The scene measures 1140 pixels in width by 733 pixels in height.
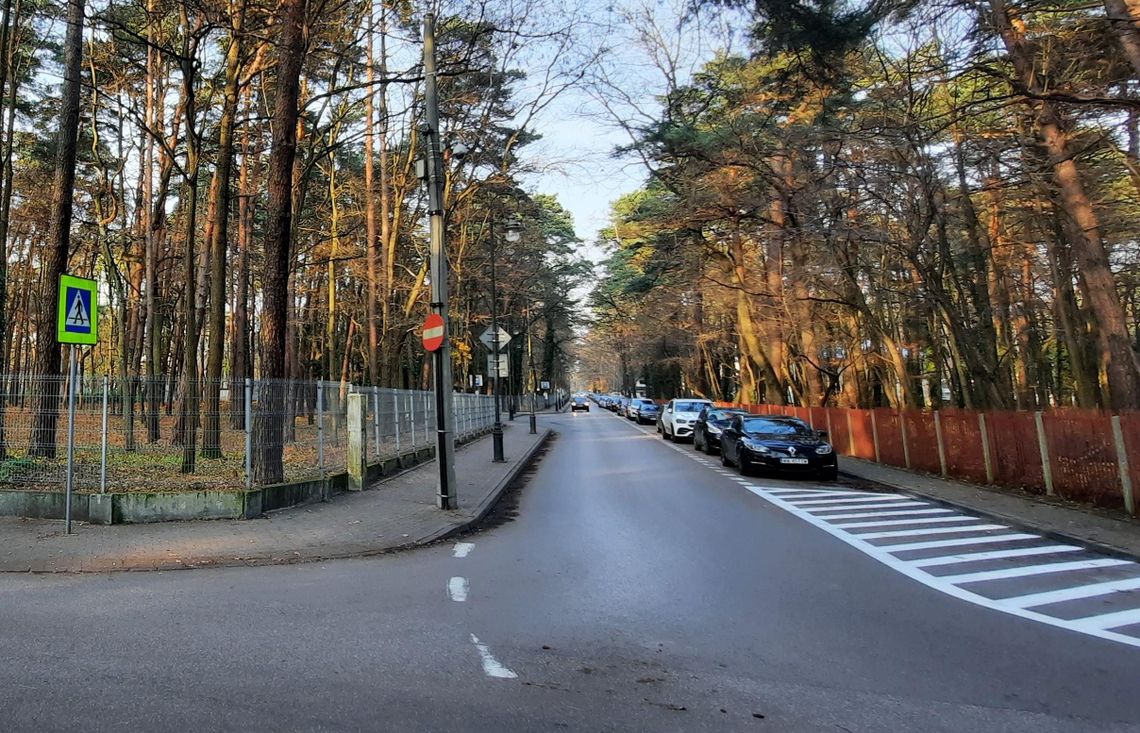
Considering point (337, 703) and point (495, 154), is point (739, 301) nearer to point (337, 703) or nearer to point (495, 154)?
point (495, 154)

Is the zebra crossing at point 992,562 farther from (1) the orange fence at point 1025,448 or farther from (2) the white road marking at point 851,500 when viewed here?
(1) the orange fence at point 1025,448

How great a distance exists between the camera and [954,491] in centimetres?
1287

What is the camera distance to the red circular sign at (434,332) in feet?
34.7

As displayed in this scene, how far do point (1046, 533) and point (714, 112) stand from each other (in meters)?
16.4

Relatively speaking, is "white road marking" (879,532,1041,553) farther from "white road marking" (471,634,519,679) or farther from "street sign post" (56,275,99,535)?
"street sign post" (56,275,99,535)

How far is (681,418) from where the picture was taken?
90.8ft

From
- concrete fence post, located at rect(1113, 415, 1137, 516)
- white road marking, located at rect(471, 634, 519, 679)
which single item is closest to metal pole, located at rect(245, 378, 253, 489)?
white road marking, located at rect(471, 634, 519, 679)

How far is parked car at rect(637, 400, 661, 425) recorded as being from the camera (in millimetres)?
43562

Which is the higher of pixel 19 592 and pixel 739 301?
pixel 739 301

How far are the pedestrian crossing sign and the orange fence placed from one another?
14400 millimetres

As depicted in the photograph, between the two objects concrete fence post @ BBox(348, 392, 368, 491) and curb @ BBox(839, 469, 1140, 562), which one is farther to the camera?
concrete fence post @ BBox(348, 392, 368, 491)

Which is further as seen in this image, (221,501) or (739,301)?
(739,301)

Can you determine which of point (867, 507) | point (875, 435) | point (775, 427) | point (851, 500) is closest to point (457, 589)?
point (867, 507)

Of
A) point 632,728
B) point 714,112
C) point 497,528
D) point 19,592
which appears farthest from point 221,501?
point 714,112
